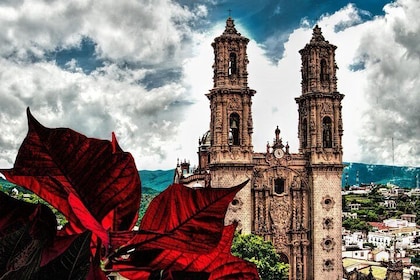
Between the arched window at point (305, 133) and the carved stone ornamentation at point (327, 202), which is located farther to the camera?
the arched window at point (305, 133)

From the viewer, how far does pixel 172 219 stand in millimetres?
505

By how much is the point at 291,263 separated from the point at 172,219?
16.6m

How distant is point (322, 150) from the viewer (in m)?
16.8

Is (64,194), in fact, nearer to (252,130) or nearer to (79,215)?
(79,215)

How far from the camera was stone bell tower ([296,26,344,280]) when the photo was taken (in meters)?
16.6

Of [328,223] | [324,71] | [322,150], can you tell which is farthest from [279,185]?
[324,71]

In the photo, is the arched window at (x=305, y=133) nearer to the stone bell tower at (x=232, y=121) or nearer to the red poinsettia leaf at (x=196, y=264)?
the stone bell tower at (x=232, y=121)

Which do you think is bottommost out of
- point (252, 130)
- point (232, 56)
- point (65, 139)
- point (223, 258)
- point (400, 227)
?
point (400, 227)

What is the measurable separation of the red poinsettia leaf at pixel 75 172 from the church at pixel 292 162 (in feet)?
49.2

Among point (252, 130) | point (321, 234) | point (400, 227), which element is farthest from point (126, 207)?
point (400, 227)

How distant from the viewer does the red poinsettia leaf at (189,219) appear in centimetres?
50

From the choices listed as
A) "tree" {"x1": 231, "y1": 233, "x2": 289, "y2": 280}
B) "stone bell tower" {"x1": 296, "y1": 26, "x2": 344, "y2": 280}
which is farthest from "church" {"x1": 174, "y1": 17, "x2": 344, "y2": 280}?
"tree" {"x1": 231, "y1": 233, "x2": 289, "y2": 280}

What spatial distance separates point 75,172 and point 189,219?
11cm

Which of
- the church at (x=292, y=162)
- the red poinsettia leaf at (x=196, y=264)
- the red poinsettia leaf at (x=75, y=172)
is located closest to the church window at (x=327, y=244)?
the church at (x=292, y=162)
